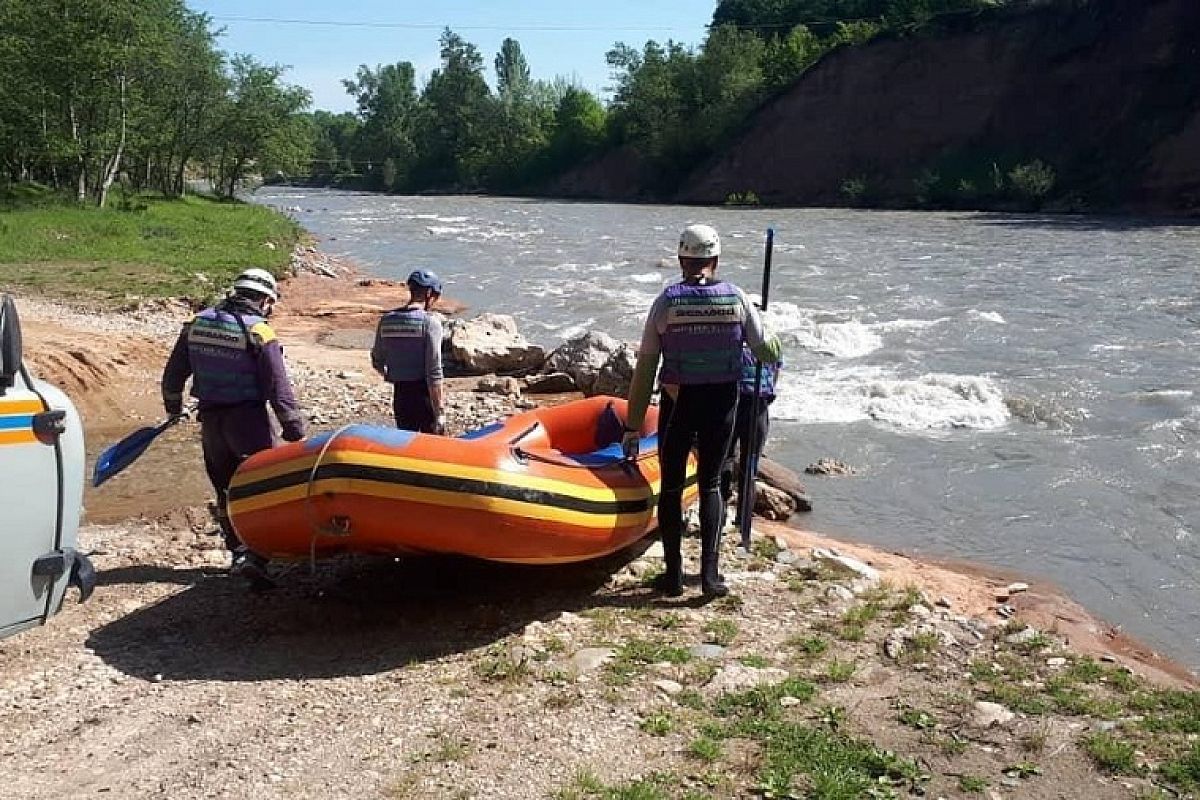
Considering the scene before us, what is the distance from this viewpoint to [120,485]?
7223mm

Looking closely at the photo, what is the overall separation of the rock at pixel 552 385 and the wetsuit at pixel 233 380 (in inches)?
253

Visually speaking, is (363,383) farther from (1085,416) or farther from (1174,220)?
(1174,220)

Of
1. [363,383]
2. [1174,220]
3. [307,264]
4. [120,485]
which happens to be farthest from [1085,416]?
[1174,220]

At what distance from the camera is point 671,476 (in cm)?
501

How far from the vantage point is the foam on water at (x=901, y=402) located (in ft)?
36.1

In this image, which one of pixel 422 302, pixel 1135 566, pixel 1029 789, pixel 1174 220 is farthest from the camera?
pixel 1174 220

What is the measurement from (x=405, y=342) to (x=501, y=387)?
5.31m

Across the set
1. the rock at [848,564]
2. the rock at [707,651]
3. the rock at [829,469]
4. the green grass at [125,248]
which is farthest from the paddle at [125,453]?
the green grass at [125,248]

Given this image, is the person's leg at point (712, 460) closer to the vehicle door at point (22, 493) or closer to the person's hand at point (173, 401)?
the person's hand at point (173, 401)

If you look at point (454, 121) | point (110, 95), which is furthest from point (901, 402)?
point (454, 121)

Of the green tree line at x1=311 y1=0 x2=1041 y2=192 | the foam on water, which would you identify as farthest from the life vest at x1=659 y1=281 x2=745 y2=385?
the green tree line at x1=311 y1=0 x2=1041 y2=192

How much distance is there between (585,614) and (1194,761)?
7.98 ft

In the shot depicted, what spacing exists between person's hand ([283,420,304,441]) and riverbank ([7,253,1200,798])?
80 centimetres

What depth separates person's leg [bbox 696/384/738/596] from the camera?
16.0ft
